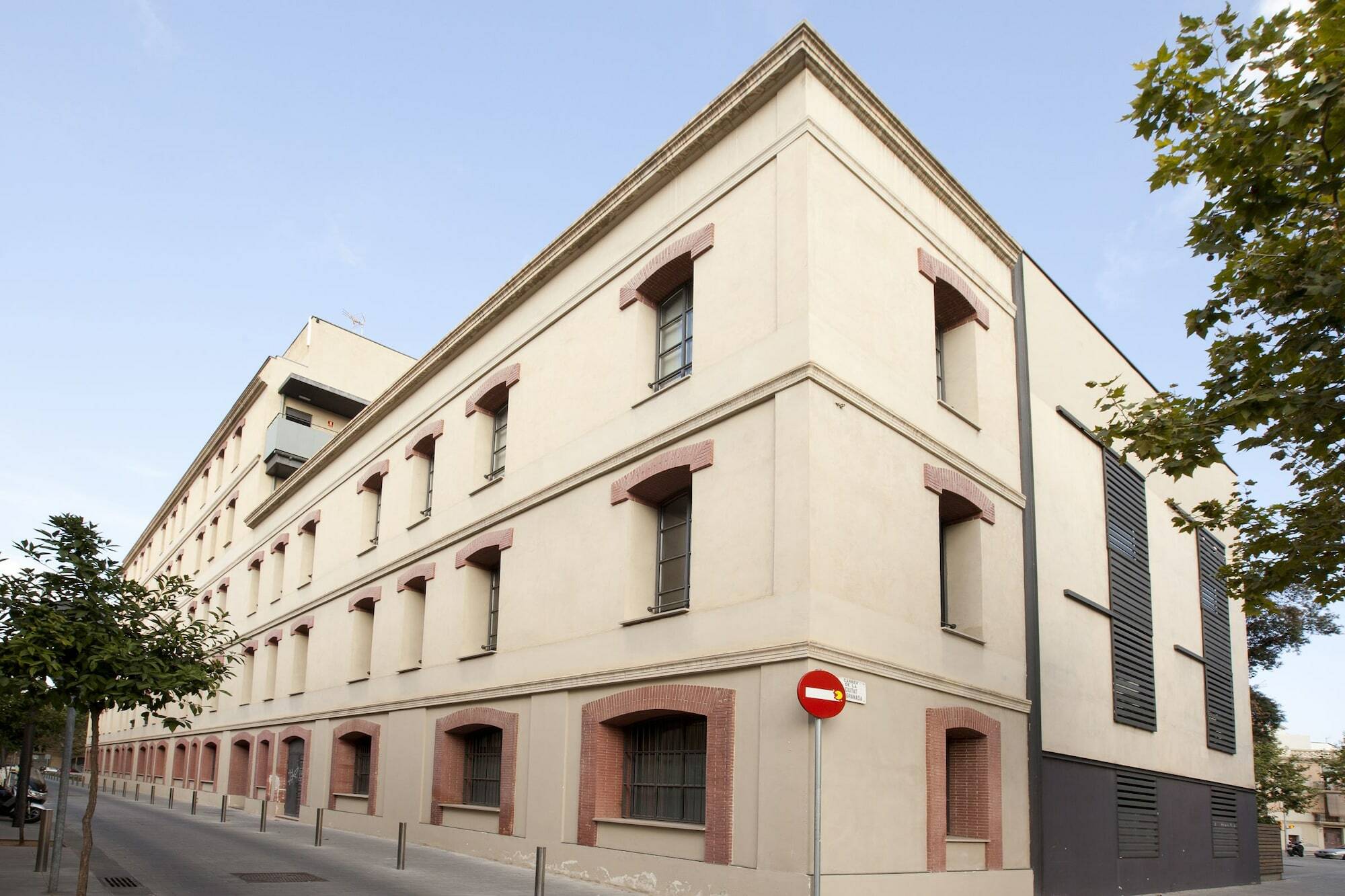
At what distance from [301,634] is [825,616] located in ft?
66.6

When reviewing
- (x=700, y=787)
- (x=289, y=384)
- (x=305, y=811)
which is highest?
(x=289, y=384)

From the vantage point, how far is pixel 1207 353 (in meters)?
11.8

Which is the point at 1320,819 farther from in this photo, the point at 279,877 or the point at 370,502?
the point at 279,877

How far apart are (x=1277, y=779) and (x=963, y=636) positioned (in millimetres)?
44655

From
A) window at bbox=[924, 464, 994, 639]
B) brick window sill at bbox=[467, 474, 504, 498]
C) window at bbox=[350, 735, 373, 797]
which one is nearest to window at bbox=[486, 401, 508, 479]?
brick window sill at bbox=[467, 474, 504, 498]

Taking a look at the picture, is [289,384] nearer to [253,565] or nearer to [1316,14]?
[253,565]

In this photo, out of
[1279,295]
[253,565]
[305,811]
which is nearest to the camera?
[1279,295]

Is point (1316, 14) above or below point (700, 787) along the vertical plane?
above

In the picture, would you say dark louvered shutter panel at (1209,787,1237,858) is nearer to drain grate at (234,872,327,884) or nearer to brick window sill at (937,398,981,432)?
brick window sill at (937,398,981,432)

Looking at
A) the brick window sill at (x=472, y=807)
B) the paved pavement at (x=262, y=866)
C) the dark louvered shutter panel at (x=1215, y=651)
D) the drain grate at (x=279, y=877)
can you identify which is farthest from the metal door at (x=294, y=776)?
the dark louvered shutter panel at (x=1215, y=651)

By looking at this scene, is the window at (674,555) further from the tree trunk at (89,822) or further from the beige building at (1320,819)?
the beige building at (1320,819)

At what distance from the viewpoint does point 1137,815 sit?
18047mm

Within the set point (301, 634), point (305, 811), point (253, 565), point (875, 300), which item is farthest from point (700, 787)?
point (253, 565)

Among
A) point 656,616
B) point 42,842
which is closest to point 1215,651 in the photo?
point 656,616
